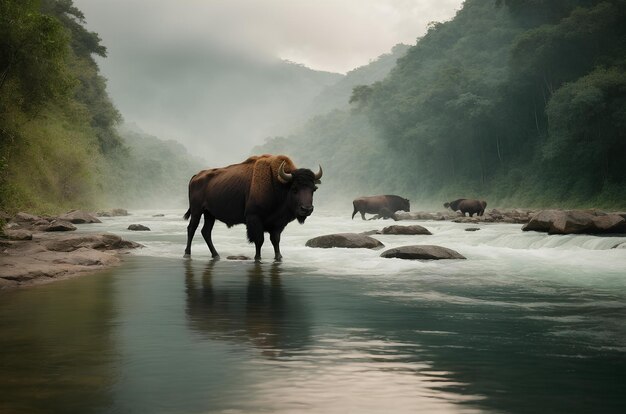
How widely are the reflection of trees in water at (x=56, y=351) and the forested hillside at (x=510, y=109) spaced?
3763 centimetres

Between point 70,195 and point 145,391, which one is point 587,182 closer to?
point 70,195

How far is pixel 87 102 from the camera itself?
6506cm

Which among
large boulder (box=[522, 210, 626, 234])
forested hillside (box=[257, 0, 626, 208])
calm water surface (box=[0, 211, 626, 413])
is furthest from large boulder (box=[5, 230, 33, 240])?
forested hillside (box=[257, 0, 626, 208])

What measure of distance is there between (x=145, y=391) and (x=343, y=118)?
480 feet

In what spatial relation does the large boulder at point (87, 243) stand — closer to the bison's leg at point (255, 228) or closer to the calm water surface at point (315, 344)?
the calm water surface at point (315, 344)

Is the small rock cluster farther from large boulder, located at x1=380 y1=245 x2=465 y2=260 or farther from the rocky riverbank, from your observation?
the rocky riverbank

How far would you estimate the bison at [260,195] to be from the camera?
14023 millimetres

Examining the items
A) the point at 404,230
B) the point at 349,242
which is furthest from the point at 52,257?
the point at 404,230

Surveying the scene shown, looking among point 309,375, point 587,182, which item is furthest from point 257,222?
point 587,182

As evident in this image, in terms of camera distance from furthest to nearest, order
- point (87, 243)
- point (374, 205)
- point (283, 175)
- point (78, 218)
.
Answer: point (374, 205)
point (78, 218)
point (87, 243)
point (283, 175)

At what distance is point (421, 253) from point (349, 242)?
14.1ft

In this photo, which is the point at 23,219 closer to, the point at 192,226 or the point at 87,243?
the point at 87,243

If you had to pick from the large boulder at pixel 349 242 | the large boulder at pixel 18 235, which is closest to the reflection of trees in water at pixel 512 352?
the large boulder at pixel 349 242

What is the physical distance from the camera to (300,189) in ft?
45.6
